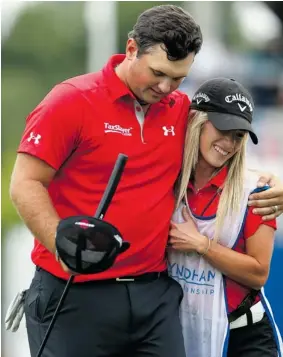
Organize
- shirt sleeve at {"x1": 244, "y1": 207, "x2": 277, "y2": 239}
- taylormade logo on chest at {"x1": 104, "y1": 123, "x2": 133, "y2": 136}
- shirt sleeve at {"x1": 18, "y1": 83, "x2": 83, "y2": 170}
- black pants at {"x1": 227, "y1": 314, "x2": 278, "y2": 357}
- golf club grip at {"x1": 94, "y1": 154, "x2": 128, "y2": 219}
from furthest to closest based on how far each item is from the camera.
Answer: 1. black pants at {"x1": 227, "y1": 314, "x2": 278, "y2": 357}
2. shirt sleeve at {"x1": 244, "y1": 207, "x2": 277, "y2": 239}
3. taylormade logo on chest at {"x1": 104, "y1": 123, "x2": 133, "y2": 136}
4. shirt sleeve at {"x1": 18, "y1": 83, "x2": 83, "y2": 170}
5. golf club grip at {"x1": 94, "y1": 154, "x2": 128, "y2": 219}

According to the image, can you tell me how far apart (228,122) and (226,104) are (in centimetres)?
12

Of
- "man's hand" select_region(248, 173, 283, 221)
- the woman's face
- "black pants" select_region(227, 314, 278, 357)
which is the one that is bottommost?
"black pants" select_region(227, 314, 278, 357)

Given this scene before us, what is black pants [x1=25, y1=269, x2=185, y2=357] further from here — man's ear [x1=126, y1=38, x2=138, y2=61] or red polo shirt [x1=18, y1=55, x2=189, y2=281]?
man's ear [x1=126, y1=38, x2=138, y2=61]

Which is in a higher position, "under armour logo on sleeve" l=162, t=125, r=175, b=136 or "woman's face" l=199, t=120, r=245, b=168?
"under armour logo on sleeve" l=162, t=125, r=175, b=136

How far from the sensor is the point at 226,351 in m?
3.94

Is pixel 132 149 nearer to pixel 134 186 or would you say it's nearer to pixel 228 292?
pixel 134 186

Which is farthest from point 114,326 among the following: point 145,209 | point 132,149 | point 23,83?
point 23,83

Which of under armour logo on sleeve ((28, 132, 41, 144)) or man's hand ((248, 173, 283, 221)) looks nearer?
under armour logo on sleeve ((28, 132, 41, 144))

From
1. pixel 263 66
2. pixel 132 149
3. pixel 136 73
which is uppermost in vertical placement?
pixel 136 73

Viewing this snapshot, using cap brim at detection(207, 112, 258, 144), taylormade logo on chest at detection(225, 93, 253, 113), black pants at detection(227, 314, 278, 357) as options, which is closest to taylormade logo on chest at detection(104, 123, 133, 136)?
cap brim at detection(207, 112, 258, 144)

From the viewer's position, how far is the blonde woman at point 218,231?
12.7 feet

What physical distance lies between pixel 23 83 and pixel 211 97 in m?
33.4

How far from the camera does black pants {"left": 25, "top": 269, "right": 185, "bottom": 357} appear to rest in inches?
145

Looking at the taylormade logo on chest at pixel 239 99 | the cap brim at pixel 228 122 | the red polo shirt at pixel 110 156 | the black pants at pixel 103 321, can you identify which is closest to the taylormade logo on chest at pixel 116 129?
the red polo shirt at pixel 110 156
